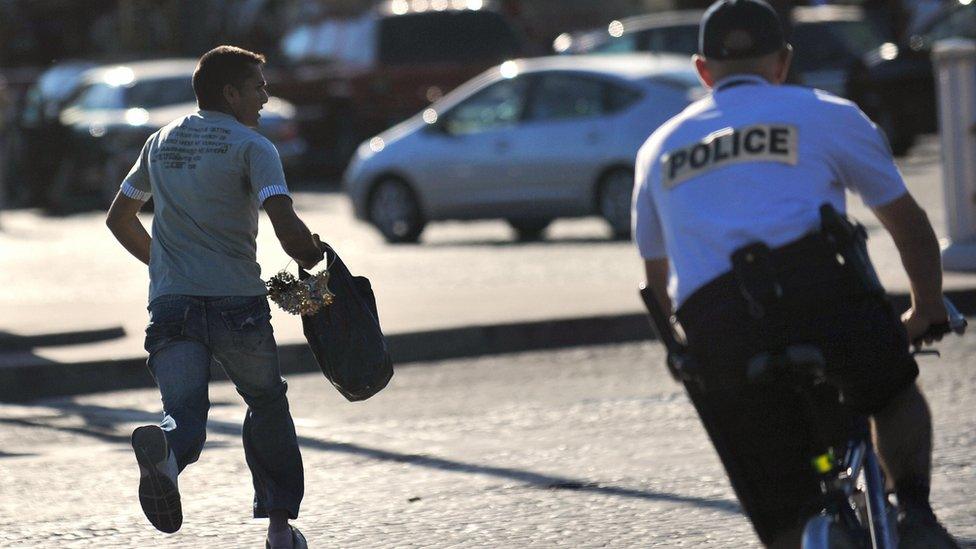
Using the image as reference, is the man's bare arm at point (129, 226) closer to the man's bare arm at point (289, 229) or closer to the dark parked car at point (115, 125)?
the man's bare arm at point (289, 229)

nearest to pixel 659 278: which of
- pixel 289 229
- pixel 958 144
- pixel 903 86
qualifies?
pixel 289 229

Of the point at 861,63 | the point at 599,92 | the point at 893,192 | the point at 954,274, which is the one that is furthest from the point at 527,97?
the point at 893,192

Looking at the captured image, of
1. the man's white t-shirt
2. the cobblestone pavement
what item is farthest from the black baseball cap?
the cobblestone pavement

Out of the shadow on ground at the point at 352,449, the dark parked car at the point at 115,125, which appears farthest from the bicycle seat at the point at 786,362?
the dark parked car at the point at 115,125

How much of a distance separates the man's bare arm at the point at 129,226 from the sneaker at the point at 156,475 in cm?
71

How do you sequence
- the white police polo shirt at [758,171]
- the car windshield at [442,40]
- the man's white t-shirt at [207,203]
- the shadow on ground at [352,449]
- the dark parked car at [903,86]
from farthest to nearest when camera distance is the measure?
the car windshield at [442,40] < the dark parked car at [903,86] < the shadow on ground at [352,449] < the man's white t-shirt at [207,203] < the white police polo shirt at [758,171]

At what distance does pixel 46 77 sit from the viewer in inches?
1123

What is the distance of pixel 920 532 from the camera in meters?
3.96

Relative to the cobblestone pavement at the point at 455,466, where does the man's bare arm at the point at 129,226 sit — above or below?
above

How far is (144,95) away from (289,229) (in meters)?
18.9

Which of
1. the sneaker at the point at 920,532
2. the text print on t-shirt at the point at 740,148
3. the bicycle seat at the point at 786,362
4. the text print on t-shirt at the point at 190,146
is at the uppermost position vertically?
the text print on t-shirt at the point at 190,146

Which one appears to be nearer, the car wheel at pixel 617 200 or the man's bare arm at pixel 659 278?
the man's bare arm at pixel 659 278

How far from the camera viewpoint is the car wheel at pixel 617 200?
1595 centimetres

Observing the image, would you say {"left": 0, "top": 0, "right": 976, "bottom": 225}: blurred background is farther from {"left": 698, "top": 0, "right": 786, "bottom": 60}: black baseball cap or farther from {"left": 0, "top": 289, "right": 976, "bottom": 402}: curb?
{"left": 698, "top": 0, "right": 786, "bottom": 60}: black baseball cap
